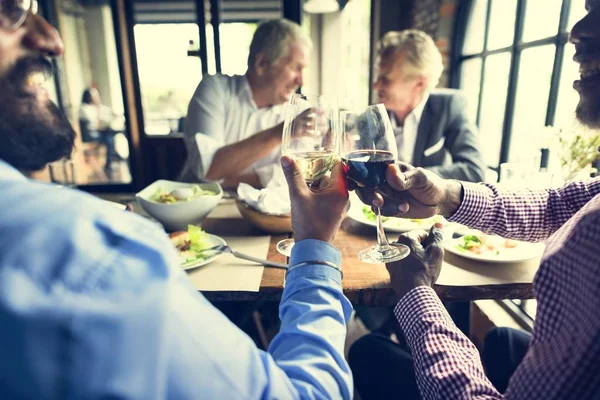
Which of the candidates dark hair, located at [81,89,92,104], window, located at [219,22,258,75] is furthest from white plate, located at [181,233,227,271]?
dark hair, located at [81,89,92,104]

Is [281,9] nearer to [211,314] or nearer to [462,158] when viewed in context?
[462,158]

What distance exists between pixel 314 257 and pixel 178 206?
615 millimetres

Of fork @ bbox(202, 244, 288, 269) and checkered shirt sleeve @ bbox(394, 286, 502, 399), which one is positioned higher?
fork @ bbox(202, 244, 288, 269)

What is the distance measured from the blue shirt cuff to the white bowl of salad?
56 centimetres

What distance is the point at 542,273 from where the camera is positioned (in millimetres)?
567

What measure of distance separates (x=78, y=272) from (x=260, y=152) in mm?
1444

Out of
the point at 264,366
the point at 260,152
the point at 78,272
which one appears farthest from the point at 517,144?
the point at 78,272

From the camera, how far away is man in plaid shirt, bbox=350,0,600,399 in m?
0.49

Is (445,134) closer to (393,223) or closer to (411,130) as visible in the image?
(411,130)

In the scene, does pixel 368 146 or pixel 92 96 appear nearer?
pixel 368 146

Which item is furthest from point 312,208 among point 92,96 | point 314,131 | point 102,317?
point 92,96

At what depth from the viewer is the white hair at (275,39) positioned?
202 centimetres

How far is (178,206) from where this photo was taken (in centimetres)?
115

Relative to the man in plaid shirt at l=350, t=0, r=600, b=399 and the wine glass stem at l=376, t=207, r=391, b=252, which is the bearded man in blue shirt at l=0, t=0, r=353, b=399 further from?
the wine glass stem at l=376, t=207, r=391, b=252
